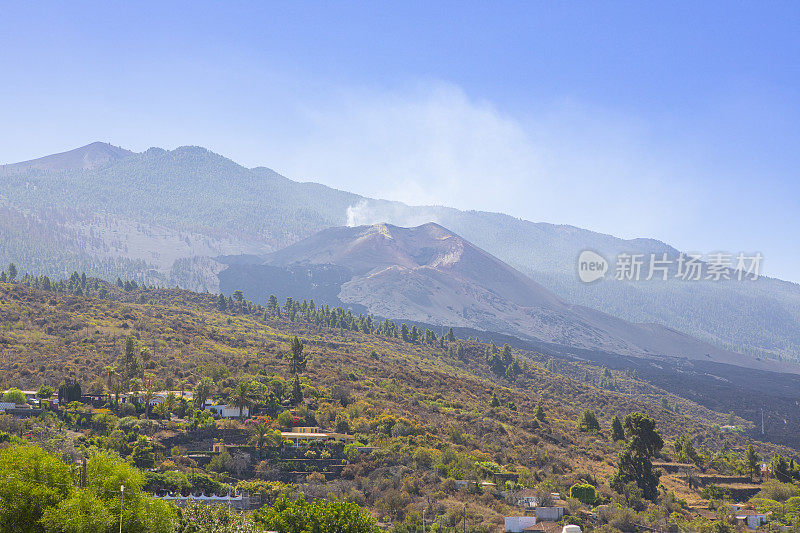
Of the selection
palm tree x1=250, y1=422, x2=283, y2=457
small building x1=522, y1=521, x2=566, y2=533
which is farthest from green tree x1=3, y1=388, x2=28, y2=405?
small building x1=522, y1=521, x2=566, y2=533

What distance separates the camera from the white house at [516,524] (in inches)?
2648

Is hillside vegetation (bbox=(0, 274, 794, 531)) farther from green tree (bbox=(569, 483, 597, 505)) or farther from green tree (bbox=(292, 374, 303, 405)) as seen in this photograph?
green tree (bbox=(569, 483, 597, 505))

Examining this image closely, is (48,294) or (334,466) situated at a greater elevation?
(48,294)

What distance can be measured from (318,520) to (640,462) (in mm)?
54114

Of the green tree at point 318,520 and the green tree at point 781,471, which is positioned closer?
the green tree at point 318,520

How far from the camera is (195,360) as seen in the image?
414 feet

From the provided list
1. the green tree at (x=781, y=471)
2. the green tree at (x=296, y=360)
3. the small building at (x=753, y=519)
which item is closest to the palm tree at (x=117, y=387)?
the green tree at (x=296, y=360)

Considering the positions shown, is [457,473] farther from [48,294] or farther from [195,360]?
[48,294]

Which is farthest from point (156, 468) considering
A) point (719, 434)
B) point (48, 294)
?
point (719, 434)

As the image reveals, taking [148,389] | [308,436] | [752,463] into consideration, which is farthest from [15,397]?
[752,463]

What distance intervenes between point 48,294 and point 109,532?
13773 centimetres

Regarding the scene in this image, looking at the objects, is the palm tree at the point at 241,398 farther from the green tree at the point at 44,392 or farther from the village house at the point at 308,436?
the green tree at the point at 44,392

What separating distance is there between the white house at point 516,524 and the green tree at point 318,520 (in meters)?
20.0

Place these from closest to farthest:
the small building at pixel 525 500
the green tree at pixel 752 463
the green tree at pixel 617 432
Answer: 1. the small building at pixel 525 500
2. the green tree at pixel 752 463
3. the green tree at pixel 617 432
